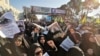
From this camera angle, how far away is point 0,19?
28.5 ft

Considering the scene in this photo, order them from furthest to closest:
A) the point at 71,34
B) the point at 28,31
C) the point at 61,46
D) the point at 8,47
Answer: the point at 28,31
the point at 71,34
the point at 61,46
the point at 8,47

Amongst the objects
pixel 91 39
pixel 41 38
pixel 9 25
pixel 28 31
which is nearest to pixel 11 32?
pixel 9 25

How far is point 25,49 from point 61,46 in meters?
0.94

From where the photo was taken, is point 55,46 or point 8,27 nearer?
point 55,46

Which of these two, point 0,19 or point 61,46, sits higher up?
point 0,19

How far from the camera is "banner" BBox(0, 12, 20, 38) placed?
8205mm

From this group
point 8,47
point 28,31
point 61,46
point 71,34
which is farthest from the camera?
point 28,31

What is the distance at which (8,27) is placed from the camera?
8.45m

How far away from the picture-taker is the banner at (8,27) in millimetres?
8205

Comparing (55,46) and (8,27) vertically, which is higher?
(8,27)

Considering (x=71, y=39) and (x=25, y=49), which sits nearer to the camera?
(x=25, y=49)

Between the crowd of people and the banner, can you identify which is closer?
the crowd of people

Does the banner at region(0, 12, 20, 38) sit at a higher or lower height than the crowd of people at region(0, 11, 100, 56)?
higher

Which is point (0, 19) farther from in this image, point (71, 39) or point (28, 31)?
point (28, 31)
